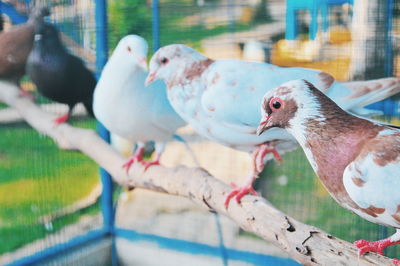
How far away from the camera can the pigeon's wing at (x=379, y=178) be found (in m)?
1.23

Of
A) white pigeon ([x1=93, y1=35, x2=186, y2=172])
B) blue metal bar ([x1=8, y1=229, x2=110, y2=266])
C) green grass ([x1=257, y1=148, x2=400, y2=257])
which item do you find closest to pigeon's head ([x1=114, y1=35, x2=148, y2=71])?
white pigeon ([x1=93, y1=35, x2=186, y2=172])

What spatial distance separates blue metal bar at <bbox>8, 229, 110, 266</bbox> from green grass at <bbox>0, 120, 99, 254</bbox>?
0.07 m

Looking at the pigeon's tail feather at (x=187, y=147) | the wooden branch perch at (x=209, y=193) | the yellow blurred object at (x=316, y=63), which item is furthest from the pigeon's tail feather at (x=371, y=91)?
the pigeon's tail feather at (x=187, y=147)

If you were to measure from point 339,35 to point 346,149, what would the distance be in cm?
50

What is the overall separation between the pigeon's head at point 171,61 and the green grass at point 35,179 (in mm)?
694

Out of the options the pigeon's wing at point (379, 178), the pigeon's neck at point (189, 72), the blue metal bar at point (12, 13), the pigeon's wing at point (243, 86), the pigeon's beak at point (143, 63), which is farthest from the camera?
the blue metal bar at point (12, 13)

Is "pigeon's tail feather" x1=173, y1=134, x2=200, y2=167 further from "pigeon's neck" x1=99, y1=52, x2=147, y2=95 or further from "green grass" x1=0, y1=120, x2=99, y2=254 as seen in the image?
"green grass" x1=0, y1=120, x2=99, y2=254

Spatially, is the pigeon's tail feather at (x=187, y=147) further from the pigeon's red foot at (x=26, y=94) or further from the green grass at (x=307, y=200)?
the pigeon's red foot at (x=26, y=94)

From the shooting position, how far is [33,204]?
2395 mm

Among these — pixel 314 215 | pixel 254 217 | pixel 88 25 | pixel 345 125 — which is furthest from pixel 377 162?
pixel 88 25

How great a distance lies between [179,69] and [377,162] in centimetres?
76

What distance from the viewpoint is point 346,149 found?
4.27 ft

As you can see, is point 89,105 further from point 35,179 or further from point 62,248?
point 62,248

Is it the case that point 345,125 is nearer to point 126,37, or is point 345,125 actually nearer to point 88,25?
point 126,37
